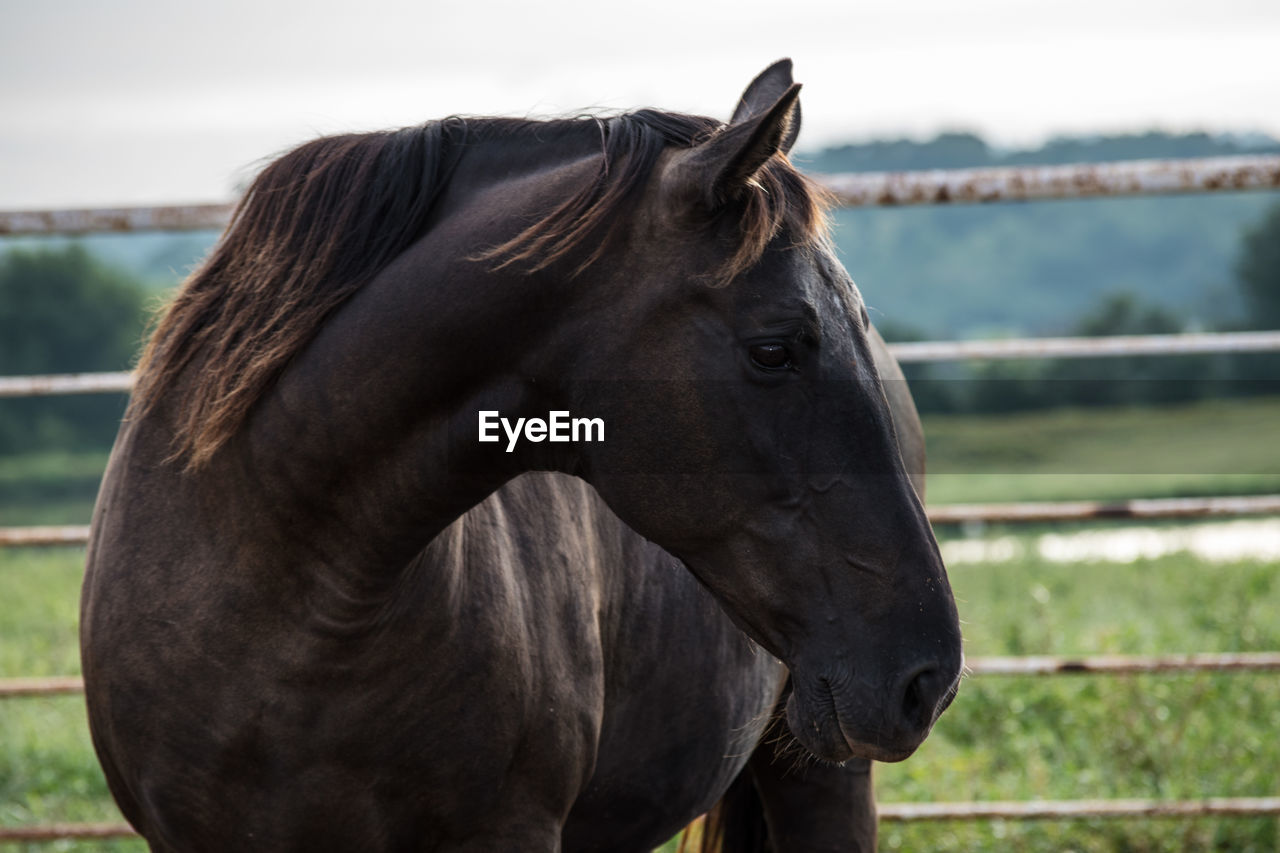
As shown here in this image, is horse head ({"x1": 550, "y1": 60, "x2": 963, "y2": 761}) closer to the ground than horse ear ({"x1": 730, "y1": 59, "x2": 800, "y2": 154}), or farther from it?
closer to the ground

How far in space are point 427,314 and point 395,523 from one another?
287mm

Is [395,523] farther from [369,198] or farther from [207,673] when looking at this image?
[369,198]

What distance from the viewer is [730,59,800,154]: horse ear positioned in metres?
1.63

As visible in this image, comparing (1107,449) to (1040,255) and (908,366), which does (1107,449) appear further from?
(1040,255)

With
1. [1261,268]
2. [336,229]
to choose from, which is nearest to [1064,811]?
[336,229]

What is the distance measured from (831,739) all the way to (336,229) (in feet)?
3.03

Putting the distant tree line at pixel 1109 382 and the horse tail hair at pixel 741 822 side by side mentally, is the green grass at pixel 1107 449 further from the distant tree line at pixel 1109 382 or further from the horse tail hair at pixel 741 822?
the horse tail hair at pixel 741 822

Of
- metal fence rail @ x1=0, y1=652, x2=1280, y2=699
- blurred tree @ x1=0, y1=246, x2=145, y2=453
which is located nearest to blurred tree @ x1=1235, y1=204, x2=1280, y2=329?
blurred tree @ x1=0, y1=246, x2=145, y2=453

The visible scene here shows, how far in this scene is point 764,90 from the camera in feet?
5.51

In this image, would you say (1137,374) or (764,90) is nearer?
(764,90)

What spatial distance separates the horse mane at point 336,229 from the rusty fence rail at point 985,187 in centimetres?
158

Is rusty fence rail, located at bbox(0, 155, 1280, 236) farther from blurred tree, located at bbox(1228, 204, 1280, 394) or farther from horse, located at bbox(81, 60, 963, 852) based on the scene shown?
blurred tree, located at bbox(1228, 204, 1280, 394)

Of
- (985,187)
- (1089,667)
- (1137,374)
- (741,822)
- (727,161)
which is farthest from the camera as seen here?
(1137,374)

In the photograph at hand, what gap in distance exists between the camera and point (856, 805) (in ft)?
8.35
